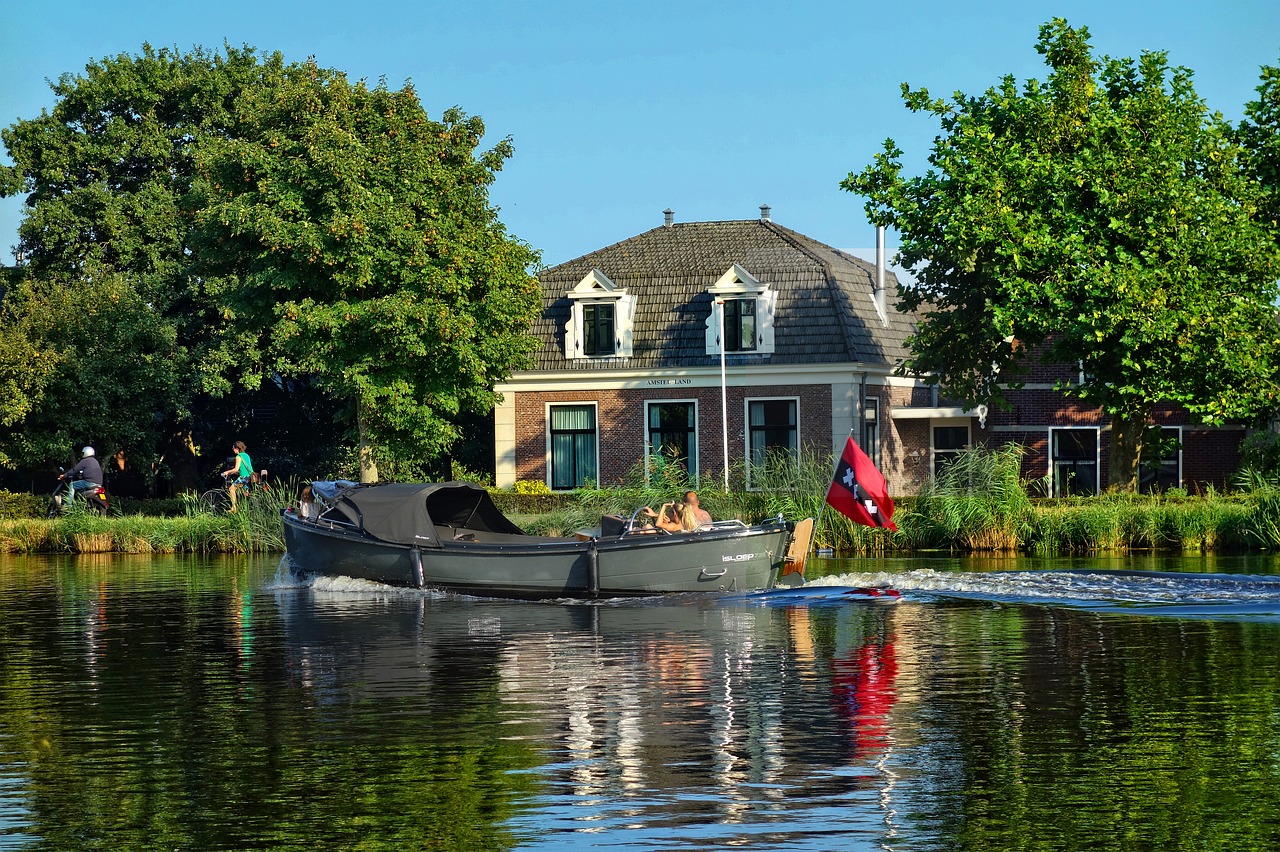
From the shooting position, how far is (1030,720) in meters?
13.2

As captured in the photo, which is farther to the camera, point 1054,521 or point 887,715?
point 1054,521

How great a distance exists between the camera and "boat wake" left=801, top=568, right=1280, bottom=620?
21.4 metres

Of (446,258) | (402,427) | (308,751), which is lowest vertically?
(308,751)

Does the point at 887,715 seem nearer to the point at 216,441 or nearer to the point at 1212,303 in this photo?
the point at 1212,303

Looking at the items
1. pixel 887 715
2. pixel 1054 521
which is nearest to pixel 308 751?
pixel 887 715

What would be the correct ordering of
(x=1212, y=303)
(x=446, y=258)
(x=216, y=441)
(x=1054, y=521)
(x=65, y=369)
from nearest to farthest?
(x=1054, y=521) → (x=1212, y=303) → (x=446, y=258) → (x=65, y=369) → (x=216, y=441)

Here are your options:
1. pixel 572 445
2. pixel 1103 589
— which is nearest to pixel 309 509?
pixel 1103 589

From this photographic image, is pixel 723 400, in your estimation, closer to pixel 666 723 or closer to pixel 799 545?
pixel 799 545

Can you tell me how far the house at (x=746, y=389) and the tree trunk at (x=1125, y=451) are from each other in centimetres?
595

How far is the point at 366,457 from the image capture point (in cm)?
4253

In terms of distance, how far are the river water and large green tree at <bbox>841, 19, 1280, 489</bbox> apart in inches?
492

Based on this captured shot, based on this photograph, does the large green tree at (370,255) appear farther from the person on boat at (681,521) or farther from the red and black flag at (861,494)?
the red and black flag at (861,494)

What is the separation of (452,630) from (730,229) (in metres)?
30.0

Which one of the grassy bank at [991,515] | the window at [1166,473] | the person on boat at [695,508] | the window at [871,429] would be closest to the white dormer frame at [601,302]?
the window at [871,429]
